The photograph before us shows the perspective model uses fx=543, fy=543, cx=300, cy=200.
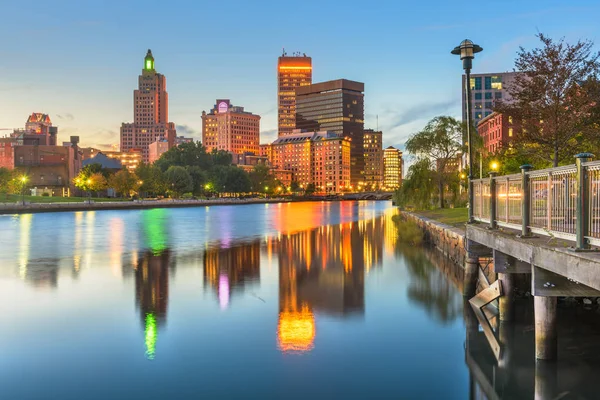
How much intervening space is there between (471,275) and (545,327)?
8.19 m

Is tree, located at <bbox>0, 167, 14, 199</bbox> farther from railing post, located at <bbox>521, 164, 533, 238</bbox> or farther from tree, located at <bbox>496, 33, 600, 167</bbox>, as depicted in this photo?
railing post, located at <bbox>521, 164, 533, 238</bbox>

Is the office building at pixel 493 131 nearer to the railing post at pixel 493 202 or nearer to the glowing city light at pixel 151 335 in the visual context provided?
the railing post at pixel 493 202

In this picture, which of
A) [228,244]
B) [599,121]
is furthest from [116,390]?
[228,244]

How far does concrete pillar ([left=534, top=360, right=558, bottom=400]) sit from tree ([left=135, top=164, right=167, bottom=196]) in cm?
15398

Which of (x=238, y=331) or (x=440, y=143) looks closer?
(x=238, y=331)

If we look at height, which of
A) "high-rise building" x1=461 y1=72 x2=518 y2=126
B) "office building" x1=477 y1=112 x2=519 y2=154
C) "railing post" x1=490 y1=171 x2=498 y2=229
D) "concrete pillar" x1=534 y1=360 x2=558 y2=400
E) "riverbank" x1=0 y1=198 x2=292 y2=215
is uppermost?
"high-rise building" x1=461 y1=72 x2=518 y2=126

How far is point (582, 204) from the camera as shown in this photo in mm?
9406

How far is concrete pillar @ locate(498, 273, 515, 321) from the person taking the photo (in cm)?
1609

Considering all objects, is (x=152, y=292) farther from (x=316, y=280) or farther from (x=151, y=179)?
(x=151, y=179)

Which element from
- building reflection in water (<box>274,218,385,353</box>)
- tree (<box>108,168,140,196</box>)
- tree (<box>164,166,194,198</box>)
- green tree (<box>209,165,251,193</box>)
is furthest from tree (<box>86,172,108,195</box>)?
building reflection in water (<box>274,218,385,353</box>)

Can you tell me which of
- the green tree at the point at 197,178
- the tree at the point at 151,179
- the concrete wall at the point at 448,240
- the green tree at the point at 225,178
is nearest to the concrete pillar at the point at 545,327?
the concrete wall at the point at 448,240

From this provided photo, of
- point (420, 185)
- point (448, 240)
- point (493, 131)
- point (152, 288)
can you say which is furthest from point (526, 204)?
point (493, 131)

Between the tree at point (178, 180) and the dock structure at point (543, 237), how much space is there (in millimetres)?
152539

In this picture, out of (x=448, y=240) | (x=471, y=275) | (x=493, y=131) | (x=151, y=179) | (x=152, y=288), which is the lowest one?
(x=152, y=288)
